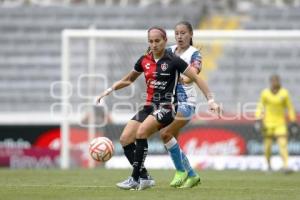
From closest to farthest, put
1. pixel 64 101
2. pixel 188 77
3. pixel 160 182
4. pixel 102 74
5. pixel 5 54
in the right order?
pixel 188 77 < pixel 160 182 < pixel 64 101 < pixel 102 74 < pixel 5 54

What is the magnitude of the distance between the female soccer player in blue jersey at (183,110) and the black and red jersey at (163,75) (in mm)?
517

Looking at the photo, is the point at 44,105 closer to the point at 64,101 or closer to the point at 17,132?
the point at 17,132

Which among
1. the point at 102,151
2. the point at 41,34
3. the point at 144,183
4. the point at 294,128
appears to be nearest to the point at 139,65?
the point at 102,151

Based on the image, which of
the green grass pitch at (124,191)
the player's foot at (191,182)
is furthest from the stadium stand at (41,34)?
the player's foot at (191,182)

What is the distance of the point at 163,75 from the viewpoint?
10.5 metres

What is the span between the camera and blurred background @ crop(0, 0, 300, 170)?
2000 centimetres

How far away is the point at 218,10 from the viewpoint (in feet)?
84.0

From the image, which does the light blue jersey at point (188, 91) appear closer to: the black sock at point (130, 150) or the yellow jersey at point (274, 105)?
the black sock at point (130, 150)

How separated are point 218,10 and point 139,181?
1566cm

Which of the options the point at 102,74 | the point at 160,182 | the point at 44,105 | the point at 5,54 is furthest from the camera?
the point at 5,54

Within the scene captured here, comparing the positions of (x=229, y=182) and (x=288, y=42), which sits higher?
(x=288, y=42)

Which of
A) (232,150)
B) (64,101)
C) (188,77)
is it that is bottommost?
(232,150)

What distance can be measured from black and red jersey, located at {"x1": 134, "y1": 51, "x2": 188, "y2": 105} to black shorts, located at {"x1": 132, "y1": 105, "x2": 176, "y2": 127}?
0.08 m

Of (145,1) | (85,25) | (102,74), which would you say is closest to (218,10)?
(145,1)
